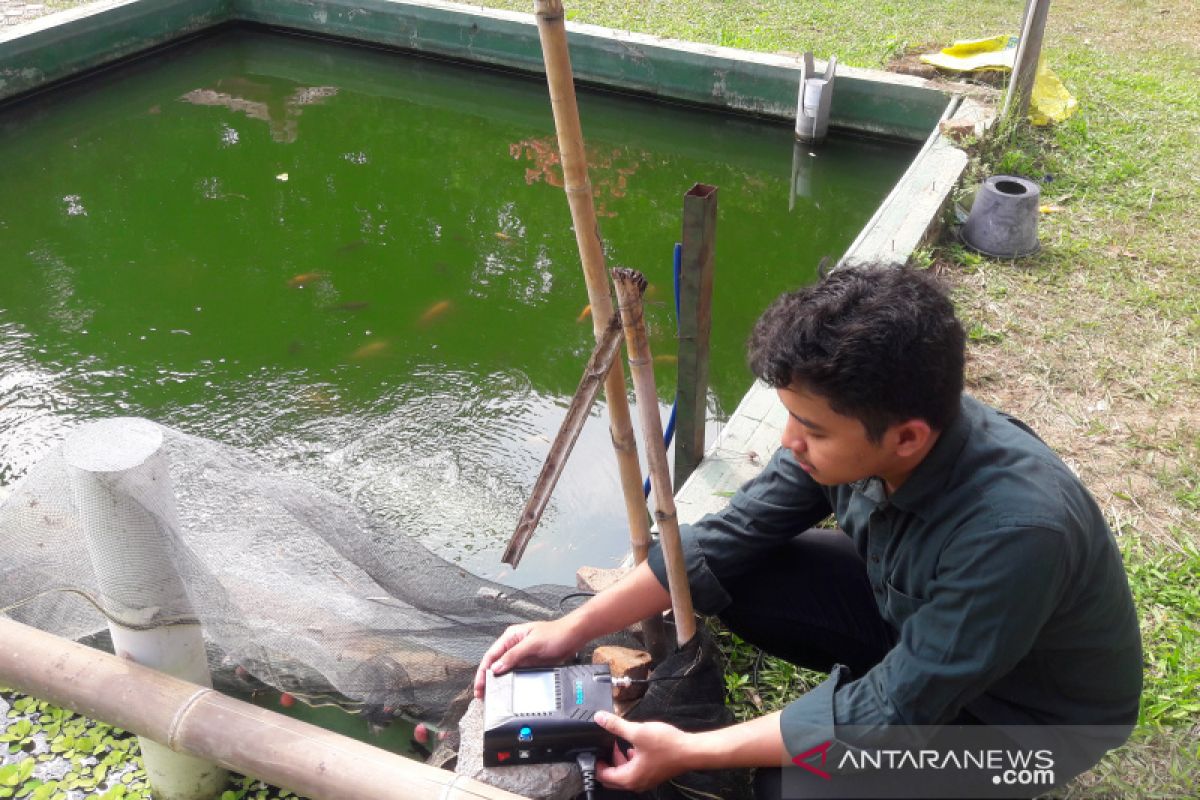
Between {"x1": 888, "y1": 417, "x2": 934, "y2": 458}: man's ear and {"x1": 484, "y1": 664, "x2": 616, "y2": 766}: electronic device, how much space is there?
2.37 ft

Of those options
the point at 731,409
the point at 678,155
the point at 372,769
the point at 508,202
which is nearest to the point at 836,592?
the point at 372,769

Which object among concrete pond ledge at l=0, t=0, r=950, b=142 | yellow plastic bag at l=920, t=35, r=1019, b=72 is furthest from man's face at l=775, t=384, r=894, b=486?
yellow plastic bag at l=920, t=35, r=1019, b=72

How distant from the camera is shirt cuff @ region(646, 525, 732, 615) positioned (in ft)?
6.86

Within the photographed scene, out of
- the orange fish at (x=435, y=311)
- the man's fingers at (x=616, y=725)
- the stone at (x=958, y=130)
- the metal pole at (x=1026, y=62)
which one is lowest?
the orange fish at (x=435, y=311)

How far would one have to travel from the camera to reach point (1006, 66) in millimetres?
6418

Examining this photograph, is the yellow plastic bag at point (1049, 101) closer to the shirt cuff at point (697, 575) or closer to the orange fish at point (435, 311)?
the orange fish at point (435, 311)

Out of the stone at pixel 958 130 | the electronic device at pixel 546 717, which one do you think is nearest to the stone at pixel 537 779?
the electronic device at pixel 546 717

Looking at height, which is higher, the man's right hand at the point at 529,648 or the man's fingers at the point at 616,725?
the man's fingers at the point at 616,725

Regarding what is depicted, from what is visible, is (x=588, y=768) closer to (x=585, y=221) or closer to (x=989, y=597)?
(x=989, y=597)

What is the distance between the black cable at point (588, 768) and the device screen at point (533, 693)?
0.34 ft

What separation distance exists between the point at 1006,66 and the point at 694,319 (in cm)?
471

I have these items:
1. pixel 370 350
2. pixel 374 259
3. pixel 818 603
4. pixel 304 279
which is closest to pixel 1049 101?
pixel 374 259

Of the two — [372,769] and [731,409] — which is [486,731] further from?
[731,409]

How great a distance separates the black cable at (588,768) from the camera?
183 cm
